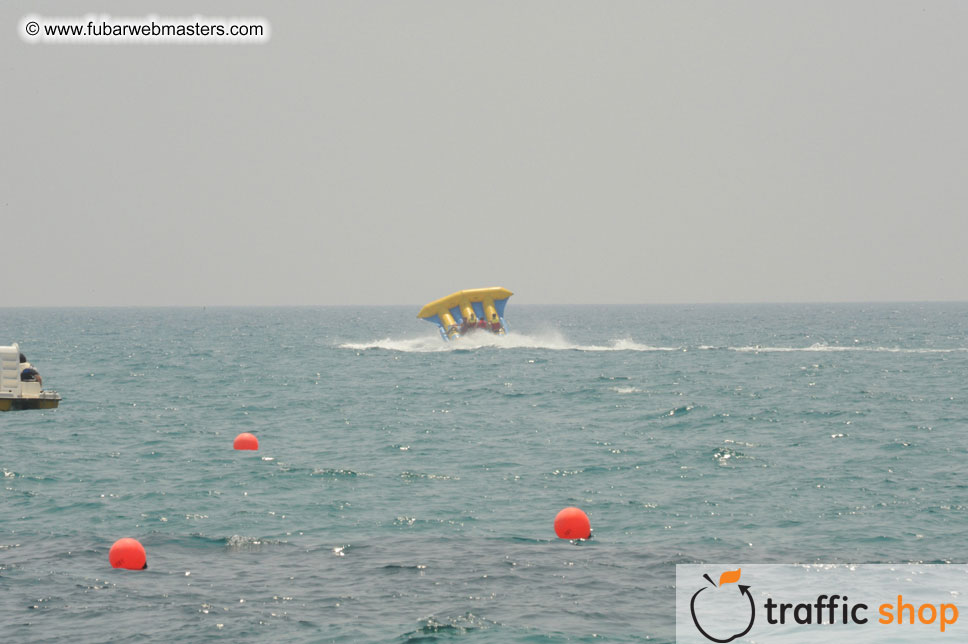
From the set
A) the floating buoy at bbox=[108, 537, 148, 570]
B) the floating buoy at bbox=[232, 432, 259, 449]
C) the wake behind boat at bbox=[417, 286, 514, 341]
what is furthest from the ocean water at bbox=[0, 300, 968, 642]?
the wake behind boat at bbox=[417, 286, 514, 341]

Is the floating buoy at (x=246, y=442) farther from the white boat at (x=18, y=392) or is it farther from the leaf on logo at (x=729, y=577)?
the leaf on logo at (x=729, y=577)

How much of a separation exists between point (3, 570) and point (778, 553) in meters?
14.1

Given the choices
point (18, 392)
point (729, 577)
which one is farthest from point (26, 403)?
point (729, 577)

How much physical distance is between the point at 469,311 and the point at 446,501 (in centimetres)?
5082

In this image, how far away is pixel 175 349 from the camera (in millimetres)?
96750

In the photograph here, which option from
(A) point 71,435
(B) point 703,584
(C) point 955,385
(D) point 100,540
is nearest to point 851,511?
(B) point 703,584

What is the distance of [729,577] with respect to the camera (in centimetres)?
1669

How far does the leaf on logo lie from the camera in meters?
16.5

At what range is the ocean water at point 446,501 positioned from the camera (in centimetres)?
1520

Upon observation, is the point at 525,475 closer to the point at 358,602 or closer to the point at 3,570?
the point at 358,602

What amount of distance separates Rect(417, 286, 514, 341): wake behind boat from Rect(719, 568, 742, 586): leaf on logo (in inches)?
2174

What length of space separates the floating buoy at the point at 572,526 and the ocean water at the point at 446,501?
0.25 m

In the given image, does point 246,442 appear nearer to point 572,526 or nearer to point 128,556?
point 128,556

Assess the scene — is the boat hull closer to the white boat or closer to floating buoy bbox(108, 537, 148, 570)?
the white boat
